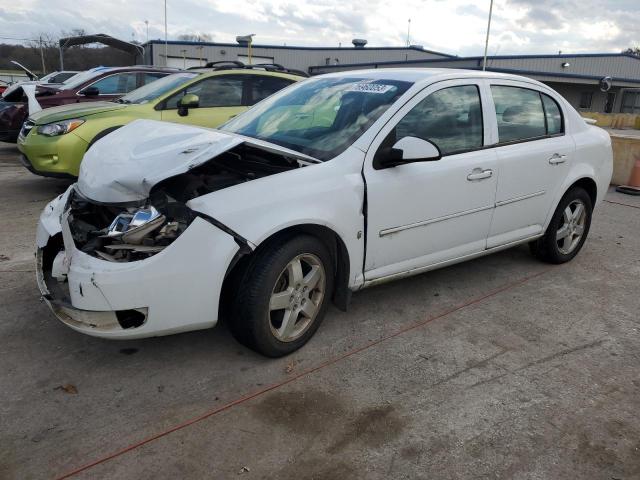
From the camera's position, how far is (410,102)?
3566 mm

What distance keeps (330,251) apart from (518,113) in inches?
86.3

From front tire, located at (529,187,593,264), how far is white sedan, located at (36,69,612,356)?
428 millimetres

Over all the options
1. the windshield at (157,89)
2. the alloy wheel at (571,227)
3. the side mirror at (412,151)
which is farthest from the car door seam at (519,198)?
the windshield at (157,89)

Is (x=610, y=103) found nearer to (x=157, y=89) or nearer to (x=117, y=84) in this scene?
(x=117, y=84)

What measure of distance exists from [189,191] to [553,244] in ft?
11.4

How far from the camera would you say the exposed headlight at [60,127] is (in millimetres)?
6668

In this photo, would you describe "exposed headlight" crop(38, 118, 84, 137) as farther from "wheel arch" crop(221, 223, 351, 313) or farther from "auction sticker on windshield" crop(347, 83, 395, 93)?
"wheel arch" crop(221, 223, 351, 313)

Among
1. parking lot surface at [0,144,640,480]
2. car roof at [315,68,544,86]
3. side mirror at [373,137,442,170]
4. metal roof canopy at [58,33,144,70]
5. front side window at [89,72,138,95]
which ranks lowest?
parking lot surface at [0,144,640,480]

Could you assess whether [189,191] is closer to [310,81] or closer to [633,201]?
[310,81]

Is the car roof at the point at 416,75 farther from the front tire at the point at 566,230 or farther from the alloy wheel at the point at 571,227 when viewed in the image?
the alloy wheel at the point at 571,227

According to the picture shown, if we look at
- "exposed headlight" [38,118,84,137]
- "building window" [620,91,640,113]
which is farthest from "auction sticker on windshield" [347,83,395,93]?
"building window" [620,91,640,113]

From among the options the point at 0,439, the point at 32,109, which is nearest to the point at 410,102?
the point at 0,439

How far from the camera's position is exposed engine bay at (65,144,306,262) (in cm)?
278

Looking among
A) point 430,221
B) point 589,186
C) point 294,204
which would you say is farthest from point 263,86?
point 294,204
